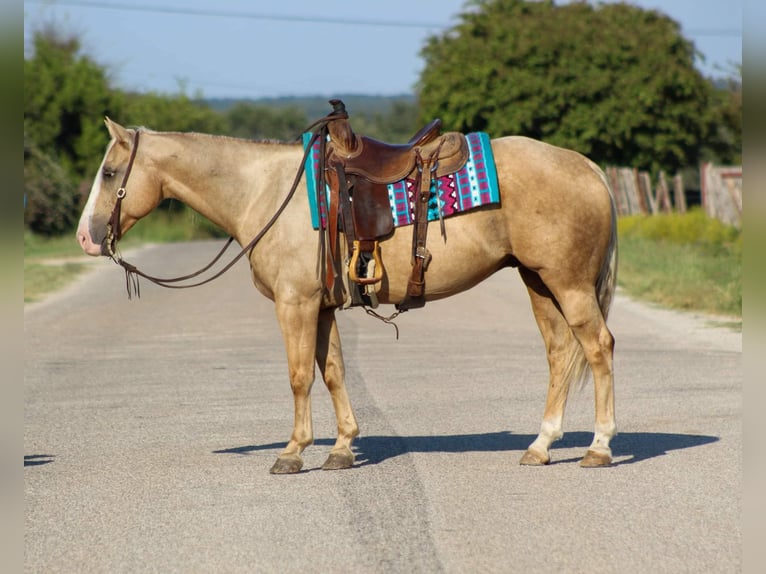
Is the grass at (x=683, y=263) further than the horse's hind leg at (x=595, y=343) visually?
Yes

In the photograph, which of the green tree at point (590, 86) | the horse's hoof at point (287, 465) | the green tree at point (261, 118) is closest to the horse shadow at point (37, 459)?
the horse's hoof at point (287, 465)

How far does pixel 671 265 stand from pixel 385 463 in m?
15.1

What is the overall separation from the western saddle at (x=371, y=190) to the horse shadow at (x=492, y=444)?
3.59ft

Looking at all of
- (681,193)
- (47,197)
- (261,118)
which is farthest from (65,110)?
(261,118)

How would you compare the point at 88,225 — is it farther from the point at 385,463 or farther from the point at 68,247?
the point at 68,247

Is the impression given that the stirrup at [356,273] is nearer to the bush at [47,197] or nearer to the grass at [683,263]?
the grass at [683,263]

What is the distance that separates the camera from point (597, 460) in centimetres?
741

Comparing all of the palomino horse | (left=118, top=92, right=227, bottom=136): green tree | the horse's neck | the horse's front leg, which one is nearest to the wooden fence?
the palomino horse

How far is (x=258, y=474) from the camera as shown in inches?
292

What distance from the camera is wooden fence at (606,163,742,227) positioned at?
2552 centimetres

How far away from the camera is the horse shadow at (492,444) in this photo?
7.91 meters
